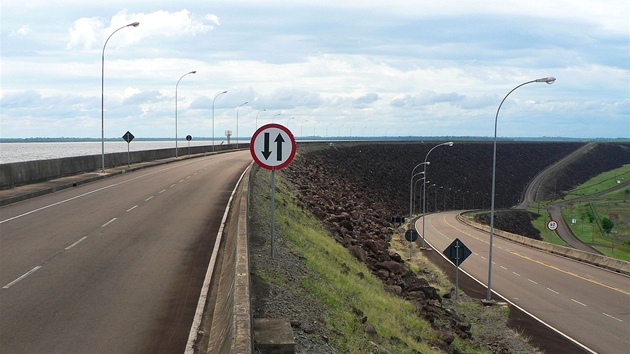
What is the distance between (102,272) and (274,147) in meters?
4.41

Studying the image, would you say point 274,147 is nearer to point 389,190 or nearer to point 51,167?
point 51,167

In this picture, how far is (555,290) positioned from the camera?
118ft

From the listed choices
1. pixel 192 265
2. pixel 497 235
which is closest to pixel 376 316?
pixel 192 265

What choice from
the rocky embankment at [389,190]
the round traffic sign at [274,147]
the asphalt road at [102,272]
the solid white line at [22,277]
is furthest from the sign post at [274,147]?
the rocky embankment at [389,190]

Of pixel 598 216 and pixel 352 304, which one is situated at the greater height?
pixel 352 304

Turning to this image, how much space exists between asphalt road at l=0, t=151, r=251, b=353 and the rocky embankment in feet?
26.0

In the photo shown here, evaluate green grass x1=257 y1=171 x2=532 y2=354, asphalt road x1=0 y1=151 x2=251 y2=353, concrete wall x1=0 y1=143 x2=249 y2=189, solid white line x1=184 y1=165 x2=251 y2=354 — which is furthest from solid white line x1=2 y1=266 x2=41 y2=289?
concrete wall x1=0 y1=143 x2=249 y2=189

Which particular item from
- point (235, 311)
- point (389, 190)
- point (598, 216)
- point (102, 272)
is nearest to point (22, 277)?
point (102, 272)

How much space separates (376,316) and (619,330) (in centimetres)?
1588

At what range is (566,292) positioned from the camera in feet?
115

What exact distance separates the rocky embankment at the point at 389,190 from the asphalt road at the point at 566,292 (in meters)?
5.63

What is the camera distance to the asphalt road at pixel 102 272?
29.1ft

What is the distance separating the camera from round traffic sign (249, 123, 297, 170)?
1147 cm

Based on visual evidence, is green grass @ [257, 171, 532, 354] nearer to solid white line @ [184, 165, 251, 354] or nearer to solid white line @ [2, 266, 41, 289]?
solid white line @ [184, 165, 251, 354]
